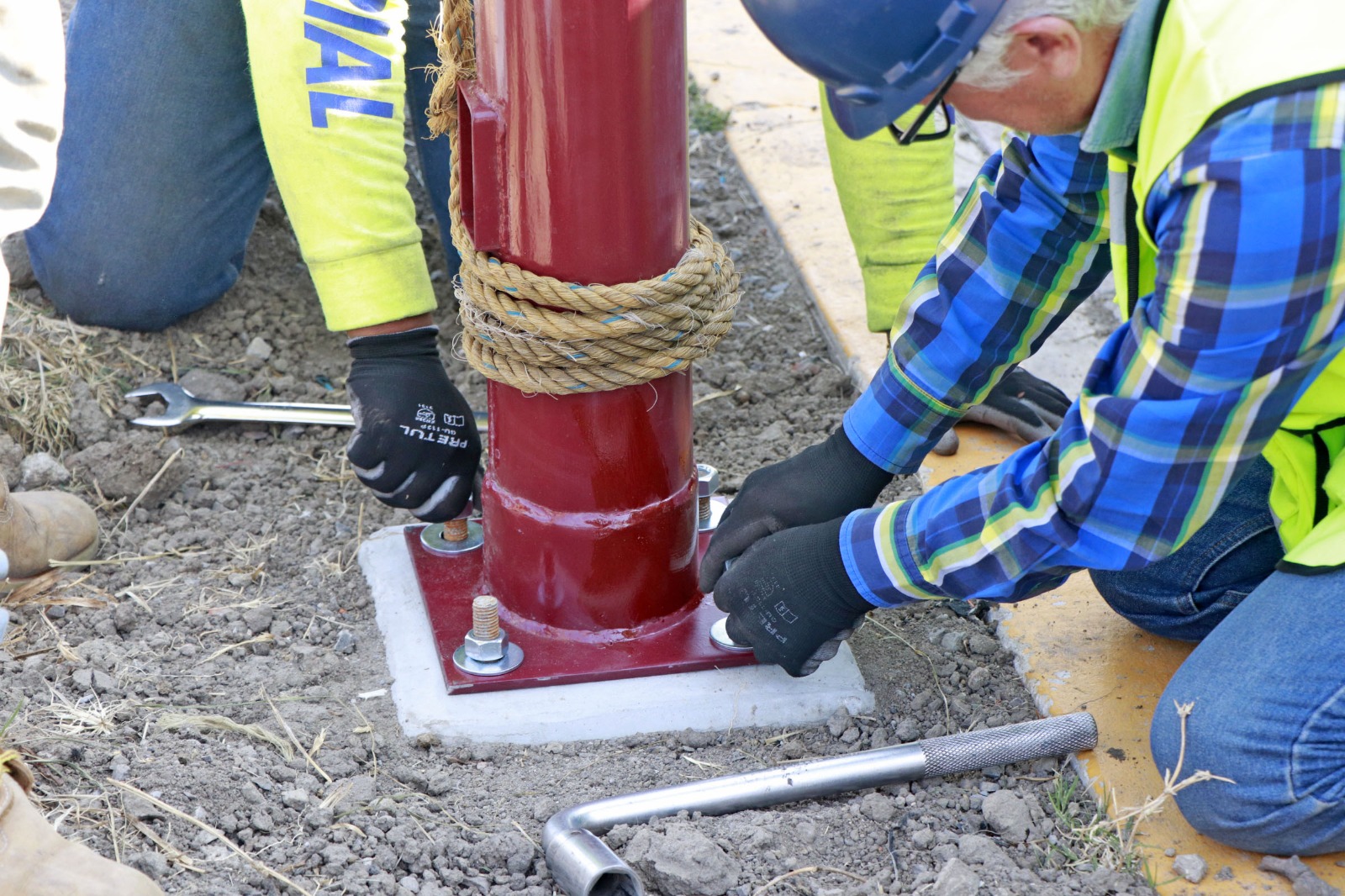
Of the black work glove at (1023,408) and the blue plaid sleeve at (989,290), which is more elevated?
the blue plaid sleeve at (989,290)

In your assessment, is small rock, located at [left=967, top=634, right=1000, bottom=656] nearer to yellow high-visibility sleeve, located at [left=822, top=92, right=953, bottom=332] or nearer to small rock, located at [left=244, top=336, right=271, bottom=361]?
yellow high-visibility sleeve, located at [left=822, top=92, right=953, bottom=332]

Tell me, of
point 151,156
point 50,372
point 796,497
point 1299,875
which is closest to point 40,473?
point 50,372

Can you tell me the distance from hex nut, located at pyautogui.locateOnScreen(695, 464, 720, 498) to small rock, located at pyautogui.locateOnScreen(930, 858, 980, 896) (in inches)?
31.3

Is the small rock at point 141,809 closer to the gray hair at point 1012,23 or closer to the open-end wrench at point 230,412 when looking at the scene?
the open-end wrench at point 230,412

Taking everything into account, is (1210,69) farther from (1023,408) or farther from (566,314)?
(1023,408)

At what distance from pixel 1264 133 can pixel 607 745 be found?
→ 1.13m

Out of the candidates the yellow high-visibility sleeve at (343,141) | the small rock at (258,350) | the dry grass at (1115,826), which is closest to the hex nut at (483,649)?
the yellow high-visibility sleeve at (343,141)

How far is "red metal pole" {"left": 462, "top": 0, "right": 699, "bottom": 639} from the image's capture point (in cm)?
155

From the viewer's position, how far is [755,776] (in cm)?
164

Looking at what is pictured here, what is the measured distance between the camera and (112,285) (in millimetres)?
2594

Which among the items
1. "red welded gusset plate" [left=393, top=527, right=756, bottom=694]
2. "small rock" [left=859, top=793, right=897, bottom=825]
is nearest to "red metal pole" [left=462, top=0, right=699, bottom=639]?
"red welded gusset plate" [left=393, top=527, right=756, bottom=694]

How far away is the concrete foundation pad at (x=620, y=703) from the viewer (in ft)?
5.80

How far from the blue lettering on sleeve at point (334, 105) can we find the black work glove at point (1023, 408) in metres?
1.20

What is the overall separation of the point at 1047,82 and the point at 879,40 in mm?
181
